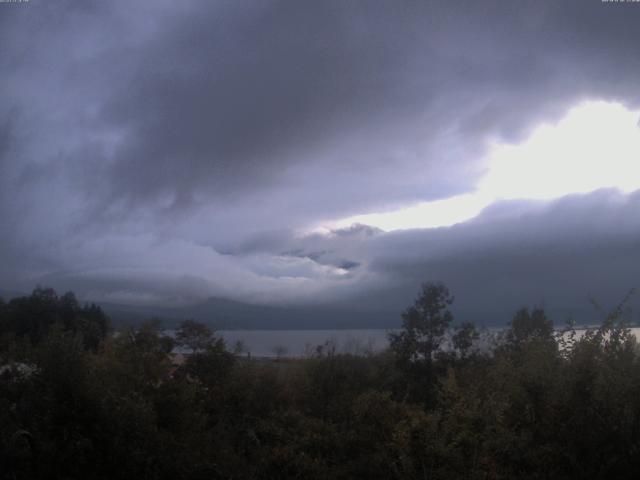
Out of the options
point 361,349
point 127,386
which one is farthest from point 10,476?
point 361,349

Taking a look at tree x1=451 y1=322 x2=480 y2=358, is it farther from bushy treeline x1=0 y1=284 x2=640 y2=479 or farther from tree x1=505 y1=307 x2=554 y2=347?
bushy treeline x1=0 y1=284 x2=640 y2=479

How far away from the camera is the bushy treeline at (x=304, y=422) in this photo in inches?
310

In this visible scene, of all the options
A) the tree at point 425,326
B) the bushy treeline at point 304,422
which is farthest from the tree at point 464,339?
the bushy treeline at point 304,422

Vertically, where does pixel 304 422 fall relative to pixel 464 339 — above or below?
below

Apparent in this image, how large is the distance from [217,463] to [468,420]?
4.28 metres

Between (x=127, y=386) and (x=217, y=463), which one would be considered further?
(x=127, y=386)

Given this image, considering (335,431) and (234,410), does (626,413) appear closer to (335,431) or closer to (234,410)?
(335,431)

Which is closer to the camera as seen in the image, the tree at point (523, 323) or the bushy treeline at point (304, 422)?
the bushy treeline at point (304, 422)

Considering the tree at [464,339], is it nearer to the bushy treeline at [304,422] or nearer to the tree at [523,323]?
the tree at [523,323]

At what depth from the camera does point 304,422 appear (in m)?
12.0

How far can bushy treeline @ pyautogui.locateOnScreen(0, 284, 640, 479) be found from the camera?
25.8 ft

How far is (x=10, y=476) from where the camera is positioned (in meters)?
6.97

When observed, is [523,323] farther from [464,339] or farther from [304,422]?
[304,422]

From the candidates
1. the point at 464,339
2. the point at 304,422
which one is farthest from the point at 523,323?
the point at 304,422
